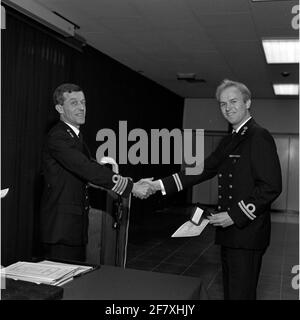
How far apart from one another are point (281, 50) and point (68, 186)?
4253 millimetres

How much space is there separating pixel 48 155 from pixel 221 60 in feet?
15.5

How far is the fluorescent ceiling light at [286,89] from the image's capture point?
874 cm

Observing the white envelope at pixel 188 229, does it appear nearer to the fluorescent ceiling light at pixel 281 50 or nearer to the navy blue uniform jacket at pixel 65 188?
the navy blue uniform jacket at pixel 65 188

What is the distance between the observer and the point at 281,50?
5.88 metres

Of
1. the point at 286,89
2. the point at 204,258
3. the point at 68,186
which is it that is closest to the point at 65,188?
the point at 68,186

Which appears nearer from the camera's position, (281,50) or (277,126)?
(281,50)

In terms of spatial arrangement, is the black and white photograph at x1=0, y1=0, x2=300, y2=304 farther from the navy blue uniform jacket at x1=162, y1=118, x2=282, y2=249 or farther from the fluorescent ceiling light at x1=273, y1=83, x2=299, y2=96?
the fluorescent ceiling light at x1=273, y1=83, x2=299, y2=96

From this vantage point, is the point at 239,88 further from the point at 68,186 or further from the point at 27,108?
the point at 27,108

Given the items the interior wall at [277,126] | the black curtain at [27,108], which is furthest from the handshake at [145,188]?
the interior wall at [277,126]

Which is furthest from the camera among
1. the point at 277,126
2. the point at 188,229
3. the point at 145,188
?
the point at 277,126

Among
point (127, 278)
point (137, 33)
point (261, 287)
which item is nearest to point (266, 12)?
point (137, 33)

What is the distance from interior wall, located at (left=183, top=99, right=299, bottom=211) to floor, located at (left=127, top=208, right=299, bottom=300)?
274 centimetres

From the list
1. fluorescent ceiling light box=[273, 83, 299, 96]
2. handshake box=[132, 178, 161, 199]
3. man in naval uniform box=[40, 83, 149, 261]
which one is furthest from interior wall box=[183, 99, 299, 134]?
man in naval uniform box=[40, 83, 149, 261]

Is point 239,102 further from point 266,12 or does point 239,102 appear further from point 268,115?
point 268,115
